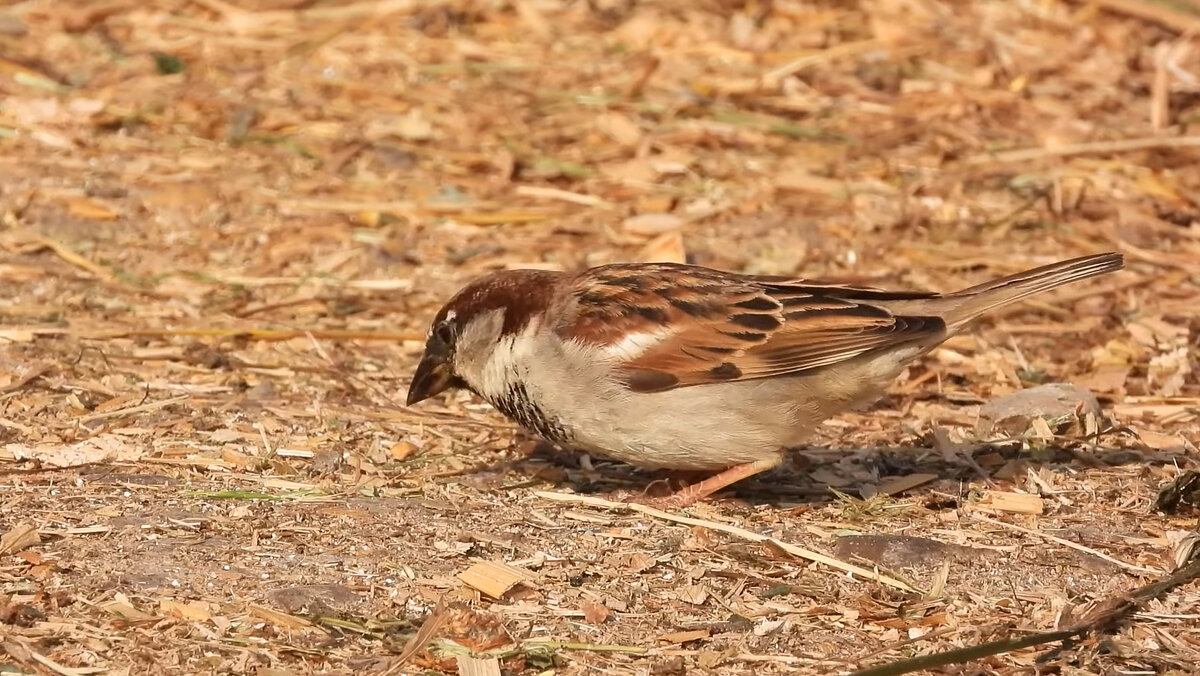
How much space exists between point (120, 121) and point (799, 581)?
5171 millimetres

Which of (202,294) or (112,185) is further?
(112,185)

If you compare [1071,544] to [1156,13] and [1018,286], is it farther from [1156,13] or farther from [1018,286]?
[1156,13]

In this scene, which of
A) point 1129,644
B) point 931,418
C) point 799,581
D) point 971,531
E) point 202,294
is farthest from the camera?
point 202,294

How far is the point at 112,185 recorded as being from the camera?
25.5 feet

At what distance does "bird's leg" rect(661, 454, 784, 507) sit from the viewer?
5.26 meters

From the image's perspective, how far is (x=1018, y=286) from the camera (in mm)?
5328

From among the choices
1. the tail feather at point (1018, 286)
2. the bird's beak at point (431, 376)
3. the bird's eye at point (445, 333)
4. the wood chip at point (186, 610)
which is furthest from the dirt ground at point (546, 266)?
the tail feather at point (1018, 286)

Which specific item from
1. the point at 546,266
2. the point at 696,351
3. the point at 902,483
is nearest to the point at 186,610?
the point at 696,351

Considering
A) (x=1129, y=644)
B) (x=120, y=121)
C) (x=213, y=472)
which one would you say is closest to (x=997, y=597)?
(x=1129, y=644)

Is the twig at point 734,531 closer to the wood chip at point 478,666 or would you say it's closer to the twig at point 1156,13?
the wood chip at point 478,666

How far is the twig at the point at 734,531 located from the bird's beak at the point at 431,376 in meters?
0.56

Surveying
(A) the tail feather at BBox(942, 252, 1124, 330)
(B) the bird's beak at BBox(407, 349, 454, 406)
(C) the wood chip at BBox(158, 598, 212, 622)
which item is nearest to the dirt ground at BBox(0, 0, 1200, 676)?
(C) the wood chip at BBox(158, 598, 212, 622)

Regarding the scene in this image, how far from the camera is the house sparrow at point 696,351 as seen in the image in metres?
5.08

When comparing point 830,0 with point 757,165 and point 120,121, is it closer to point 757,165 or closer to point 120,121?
point 757,165
